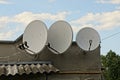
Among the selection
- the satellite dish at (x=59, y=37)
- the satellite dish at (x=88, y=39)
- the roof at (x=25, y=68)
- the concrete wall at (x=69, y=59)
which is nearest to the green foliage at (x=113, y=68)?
the concrete wall at (x=69, y=59)

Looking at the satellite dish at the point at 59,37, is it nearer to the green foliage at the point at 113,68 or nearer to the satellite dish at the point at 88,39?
the satellite dish at the point at 88,39

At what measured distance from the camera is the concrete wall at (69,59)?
38.0 ft

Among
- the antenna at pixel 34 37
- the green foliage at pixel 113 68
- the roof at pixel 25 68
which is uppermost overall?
the antenna at pixel 34 37

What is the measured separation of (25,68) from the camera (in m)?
11.0

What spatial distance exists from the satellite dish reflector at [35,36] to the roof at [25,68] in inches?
18.8

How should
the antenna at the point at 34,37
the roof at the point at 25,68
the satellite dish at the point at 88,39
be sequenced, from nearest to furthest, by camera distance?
1. the roof at the point at 25,68
2. the antenna at the point at 34,37
3. the satellite dish at the point at 88,39

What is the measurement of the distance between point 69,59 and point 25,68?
1721mm

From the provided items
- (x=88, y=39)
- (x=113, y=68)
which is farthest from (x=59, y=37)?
(x=113, y=68)

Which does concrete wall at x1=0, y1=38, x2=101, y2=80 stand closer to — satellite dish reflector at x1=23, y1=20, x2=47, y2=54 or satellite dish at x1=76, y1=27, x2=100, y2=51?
satellite dish at x1=76, y1=27, x2=100, y2=51

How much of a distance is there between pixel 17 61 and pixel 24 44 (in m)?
0.76

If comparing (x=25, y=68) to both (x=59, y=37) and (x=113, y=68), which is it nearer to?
(x=59, y=37)

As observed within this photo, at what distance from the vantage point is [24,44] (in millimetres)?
11141

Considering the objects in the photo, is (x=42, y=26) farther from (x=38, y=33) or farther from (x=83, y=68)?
(x=83, y=68)

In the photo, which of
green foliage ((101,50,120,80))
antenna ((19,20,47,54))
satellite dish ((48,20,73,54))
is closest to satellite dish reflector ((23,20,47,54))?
antenna ((19,20,47,54))
